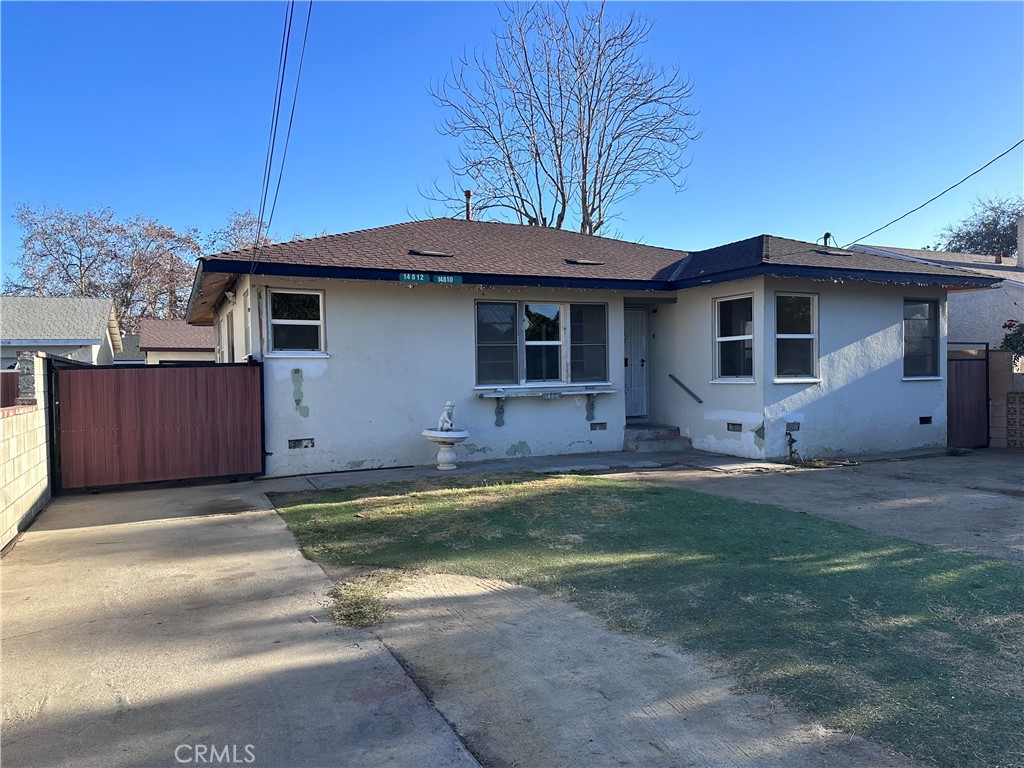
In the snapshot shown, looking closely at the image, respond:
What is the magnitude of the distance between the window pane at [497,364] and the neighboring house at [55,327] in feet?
52.2

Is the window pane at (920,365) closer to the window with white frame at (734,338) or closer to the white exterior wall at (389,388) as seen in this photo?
the window with white frame at (734,338)

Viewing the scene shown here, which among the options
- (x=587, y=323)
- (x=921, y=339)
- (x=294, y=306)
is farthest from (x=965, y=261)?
(x=294, y=306)

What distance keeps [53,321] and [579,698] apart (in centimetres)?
2578

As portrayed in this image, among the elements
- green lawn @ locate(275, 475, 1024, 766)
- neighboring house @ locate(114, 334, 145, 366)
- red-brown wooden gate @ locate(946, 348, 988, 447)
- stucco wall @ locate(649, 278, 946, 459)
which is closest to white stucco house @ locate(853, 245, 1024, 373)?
red-brown wooden gate @ locate(946, 348, 988, 447)

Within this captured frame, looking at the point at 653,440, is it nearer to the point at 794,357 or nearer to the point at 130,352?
the point at 794,357

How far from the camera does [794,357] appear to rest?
1166 centimetres

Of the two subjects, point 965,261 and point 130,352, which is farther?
point 130,352

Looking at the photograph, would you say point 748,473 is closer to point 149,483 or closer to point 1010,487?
point 1010,487

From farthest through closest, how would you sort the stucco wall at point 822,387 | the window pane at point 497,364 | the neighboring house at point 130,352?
the neighboring house at point 130,352, the window pane at point 497,364, the stucco wall at point 822,387

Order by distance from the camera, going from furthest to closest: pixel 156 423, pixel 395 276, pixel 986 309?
pixel 986 309 < pixel 395 276 < pixel 156 423

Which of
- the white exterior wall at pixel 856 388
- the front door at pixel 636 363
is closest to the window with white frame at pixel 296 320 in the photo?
the front door at pixel 636 363

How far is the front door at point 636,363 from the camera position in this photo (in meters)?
13.9

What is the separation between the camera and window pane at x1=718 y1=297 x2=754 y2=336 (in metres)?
11.7

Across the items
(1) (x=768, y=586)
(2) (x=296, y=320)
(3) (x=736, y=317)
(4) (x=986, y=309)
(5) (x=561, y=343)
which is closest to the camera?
(1) (x=768, y=586)
